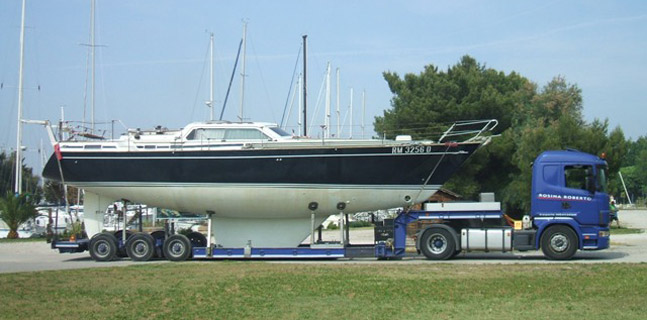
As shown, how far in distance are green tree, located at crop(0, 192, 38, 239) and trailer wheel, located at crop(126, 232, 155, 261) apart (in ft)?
55.8

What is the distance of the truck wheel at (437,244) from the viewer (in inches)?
826

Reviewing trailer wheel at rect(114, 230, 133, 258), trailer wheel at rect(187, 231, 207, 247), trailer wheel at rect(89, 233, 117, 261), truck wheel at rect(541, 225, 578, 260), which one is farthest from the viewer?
trailer wheel at rect(187, 231, 207, 247)

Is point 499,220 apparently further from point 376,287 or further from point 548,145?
point 548,145

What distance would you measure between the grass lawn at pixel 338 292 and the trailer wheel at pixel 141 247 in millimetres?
3646

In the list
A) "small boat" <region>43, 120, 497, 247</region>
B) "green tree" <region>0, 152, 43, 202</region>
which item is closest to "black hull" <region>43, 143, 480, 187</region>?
"small boat" <region>43, 120, 497, 247</region>

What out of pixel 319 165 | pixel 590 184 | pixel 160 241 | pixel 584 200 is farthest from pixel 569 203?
pixel 160 241

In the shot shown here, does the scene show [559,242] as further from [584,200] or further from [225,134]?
[225,134]

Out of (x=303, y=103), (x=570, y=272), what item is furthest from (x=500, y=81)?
(x=570, y=272)

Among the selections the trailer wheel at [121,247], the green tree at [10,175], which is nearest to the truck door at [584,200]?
the trailer wheel at [121,247]

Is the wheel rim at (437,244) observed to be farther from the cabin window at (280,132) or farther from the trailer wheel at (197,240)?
the trailer wheel at (197,240)

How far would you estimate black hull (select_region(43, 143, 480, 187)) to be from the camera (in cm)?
2202

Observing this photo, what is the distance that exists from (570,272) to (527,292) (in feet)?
11.5

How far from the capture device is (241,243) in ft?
77.0

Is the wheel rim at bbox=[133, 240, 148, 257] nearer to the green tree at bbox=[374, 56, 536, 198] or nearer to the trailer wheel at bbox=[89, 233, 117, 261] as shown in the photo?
the trailer wheel at bbox=[89, 233, 117, 261]
